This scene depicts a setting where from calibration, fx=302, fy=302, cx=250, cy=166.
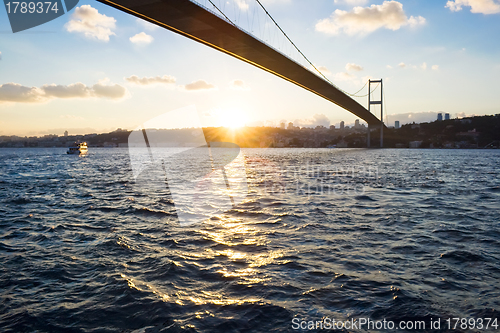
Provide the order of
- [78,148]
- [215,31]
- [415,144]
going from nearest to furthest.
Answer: [215,31] → [78,148] → [415,144]

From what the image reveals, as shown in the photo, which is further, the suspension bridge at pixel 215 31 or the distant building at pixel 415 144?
the distant building at pixel 415 144

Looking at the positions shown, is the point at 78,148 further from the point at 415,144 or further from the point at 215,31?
the point at 415,144

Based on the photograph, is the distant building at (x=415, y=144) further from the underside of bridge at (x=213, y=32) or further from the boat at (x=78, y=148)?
the boat at (x=78, y=148)

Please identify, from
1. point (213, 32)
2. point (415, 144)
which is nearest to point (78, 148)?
point (213, 32)

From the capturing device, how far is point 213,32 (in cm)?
3066

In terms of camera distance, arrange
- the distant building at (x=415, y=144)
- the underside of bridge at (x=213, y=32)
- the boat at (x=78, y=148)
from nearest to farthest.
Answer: the underside of bridge at (x=213, y=32) < the boat at (x=78, y=148) < the distant building at (x=415, y=144)

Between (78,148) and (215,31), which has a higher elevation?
(215,31)

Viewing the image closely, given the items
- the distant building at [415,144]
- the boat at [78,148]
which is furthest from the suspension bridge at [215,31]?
the distant building at [415,144]

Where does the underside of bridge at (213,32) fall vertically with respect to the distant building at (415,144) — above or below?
above

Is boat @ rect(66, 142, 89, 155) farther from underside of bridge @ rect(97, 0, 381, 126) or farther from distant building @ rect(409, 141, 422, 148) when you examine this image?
distant building @ rect(409, 141, 422, 148)

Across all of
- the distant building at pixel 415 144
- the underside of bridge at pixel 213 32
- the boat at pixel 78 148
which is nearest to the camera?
the underside of bridge at pixel 213 32

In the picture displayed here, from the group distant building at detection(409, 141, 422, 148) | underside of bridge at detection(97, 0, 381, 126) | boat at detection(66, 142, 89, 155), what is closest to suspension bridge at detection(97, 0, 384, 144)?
underside of bridge at detection(97, 0, 381, 126)

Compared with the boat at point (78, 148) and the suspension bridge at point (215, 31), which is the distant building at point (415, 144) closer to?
the suspension bridge at point (215, 31)

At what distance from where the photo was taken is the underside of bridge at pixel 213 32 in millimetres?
24906
